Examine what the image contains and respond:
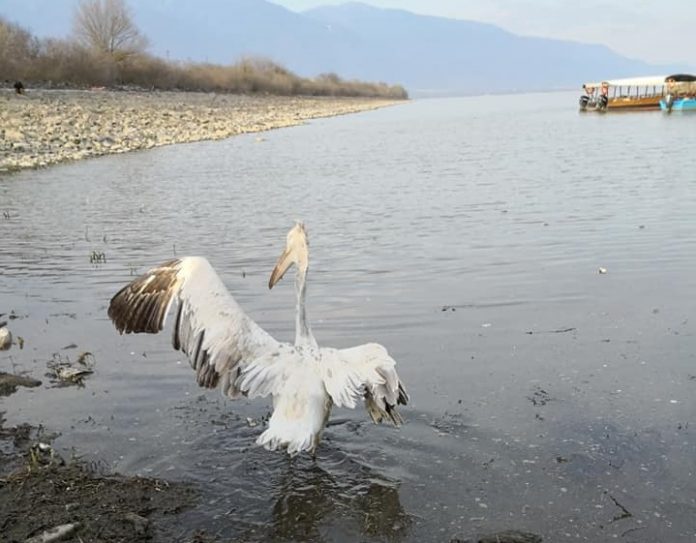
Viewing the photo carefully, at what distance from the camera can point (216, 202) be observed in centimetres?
1619

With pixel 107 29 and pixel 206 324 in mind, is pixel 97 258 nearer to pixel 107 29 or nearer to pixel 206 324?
pixel 206 324

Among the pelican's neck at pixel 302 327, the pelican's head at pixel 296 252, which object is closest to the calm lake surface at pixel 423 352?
the pelican's neck at pixel 302 327

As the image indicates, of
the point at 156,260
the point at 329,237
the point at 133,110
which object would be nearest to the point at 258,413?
the point at 156,260

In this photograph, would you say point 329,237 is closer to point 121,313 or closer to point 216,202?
point 216,202

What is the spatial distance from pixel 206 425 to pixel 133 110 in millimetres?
36771

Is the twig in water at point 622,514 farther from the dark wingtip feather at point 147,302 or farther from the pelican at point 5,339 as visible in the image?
the pelican at point 5,339

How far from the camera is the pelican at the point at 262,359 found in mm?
4852

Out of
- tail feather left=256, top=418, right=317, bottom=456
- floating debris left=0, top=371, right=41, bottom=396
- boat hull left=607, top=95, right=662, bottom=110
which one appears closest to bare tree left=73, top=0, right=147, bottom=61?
boat hull left=607, top=95, right=662, bottom=110

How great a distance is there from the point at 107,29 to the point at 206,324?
76527mm

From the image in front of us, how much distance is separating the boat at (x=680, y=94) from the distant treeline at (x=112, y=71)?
38.0 m

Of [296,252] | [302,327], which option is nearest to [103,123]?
[296,252]

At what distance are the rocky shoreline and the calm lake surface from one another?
8.68 meters

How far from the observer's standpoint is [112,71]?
5969 centimetres

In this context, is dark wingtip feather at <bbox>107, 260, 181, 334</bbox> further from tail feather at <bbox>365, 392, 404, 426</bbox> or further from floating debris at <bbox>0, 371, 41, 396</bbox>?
tail feather at <bbox>365, 392, 404, 426</bbox>
